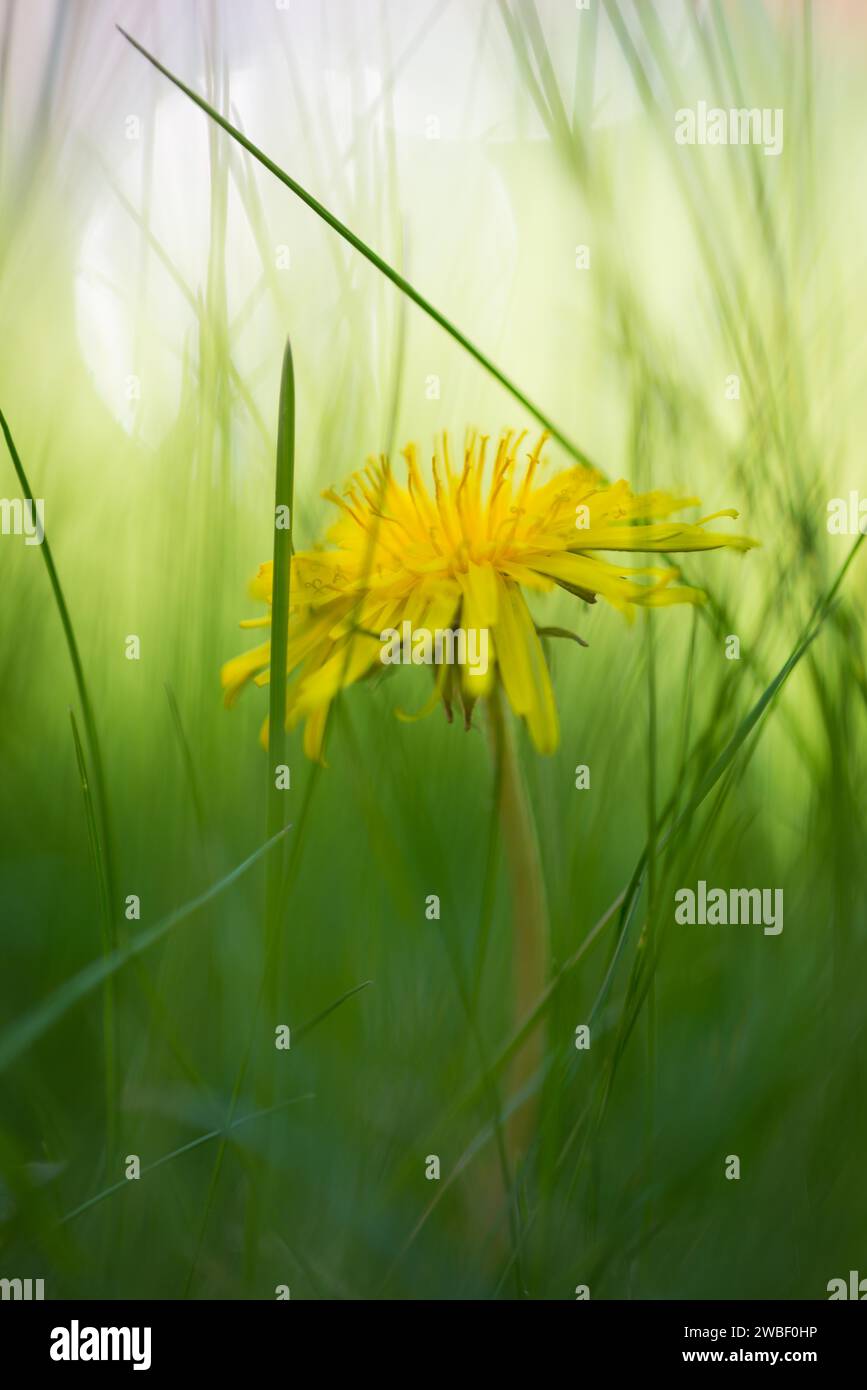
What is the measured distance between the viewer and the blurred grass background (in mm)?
607

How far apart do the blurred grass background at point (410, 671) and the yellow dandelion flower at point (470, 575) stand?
4cm

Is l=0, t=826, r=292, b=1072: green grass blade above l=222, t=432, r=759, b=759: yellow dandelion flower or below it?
below

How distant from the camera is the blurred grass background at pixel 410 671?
607 millimetres

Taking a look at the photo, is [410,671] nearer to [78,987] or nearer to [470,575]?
[470,575]

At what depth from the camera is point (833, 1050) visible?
619 mm

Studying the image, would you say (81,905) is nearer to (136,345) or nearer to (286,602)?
(286,602)

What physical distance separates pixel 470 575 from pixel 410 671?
10 centimetres

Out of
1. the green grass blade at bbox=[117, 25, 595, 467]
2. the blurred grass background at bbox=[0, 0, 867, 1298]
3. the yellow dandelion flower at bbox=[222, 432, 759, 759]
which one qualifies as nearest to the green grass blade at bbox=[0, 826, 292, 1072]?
the blurred grass background at bbox=[0, 0, 867, 1298]

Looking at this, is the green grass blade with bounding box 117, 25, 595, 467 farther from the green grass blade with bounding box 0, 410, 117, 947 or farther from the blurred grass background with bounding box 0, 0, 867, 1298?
the green grass blade with bounding box 0, 410, 117, 947

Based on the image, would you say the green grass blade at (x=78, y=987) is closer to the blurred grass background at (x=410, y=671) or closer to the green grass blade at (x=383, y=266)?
the blurred grass background at (x=410, y=671)

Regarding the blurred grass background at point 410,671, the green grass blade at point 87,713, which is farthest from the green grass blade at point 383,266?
the green grass blade at point 87,713

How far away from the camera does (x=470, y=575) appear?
0.56 metres

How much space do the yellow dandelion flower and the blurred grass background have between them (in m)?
0.04
